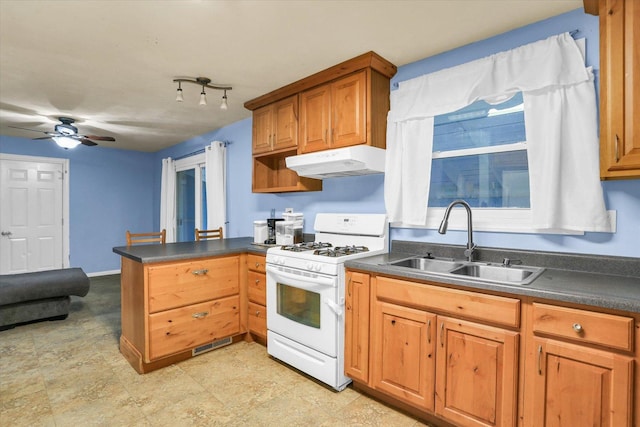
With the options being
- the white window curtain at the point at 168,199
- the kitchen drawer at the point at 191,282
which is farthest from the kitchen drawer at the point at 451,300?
the white window curtain at the point at 168,199

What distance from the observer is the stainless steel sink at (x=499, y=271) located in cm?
189

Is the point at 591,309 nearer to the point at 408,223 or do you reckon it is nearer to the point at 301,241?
the point at 408,223

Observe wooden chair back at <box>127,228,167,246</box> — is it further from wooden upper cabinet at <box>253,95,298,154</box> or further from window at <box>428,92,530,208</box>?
window at <box>428,92,530,208</box>

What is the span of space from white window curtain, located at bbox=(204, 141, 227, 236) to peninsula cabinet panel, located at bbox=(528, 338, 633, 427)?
367 centimetres

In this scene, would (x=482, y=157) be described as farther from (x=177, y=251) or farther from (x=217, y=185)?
(x=217, y=185)

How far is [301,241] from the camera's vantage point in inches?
128

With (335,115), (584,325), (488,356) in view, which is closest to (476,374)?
(488,356)

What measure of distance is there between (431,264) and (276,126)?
6.27ft

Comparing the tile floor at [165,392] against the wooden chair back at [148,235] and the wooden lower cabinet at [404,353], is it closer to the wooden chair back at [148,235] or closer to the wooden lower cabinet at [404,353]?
the wooden lower cabinet at [404,353]

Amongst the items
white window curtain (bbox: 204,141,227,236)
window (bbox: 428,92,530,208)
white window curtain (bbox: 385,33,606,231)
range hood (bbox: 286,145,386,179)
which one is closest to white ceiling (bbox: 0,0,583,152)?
white window curtain (bbox: 385,33,606,231)

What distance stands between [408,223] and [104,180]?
5.66 metres

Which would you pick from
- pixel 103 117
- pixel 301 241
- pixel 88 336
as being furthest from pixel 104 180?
pixel 301 241

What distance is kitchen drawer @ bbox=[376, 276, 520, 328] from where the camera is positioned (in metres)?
1.54

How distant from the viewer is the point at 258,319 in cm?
295
